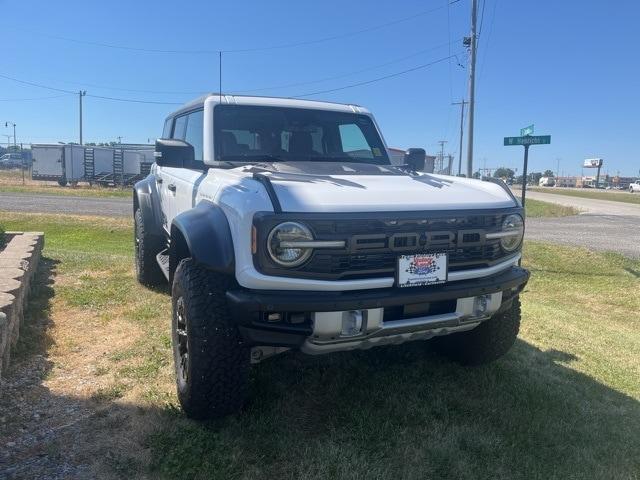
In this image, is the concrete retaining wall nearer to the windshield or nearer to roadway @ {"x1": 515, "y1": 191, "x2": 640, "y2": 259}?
the windshield

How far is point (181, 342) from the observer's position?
3301 millimetres

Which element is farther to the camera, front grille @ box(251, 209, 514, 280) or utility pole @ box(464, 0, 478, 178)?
utility pole @ box(464, 0, 478, 178)

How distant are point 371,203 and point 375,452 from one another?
132 cm

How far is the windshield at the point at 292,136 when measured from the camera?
4.15 metres

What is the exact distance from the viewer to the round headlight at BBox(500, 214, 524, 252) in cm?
319

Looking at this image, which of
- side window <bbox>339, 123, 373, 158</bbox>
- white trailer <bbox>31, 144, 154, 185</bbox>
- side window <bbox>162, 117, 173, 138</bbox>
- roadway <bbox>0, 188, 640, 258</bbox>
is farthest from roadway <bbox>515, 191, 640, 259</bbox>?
white trailer <bbox>31, 144, 154, 185</bbox>

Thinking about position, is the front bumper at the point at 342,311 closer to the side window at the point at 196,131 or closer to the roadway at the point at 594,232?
the side window at the point at 196,131

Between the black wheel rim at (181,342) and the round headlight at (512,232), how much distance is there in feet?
6.27

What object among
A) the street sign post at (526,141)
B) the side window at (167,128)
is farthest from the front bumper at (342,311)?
the street sign post at (526,141)

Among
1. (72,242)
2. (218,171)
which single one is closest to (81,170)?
(72,242)

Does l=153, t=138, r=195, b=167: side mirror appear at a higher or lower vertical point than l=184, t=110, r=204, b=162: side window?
lower

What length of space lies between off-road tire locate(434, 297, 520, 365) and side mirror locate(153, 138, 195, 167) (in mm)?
2303

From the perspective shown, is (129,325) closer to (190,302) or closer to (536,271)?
(190,302)

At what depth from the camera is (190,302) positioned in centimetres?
288
